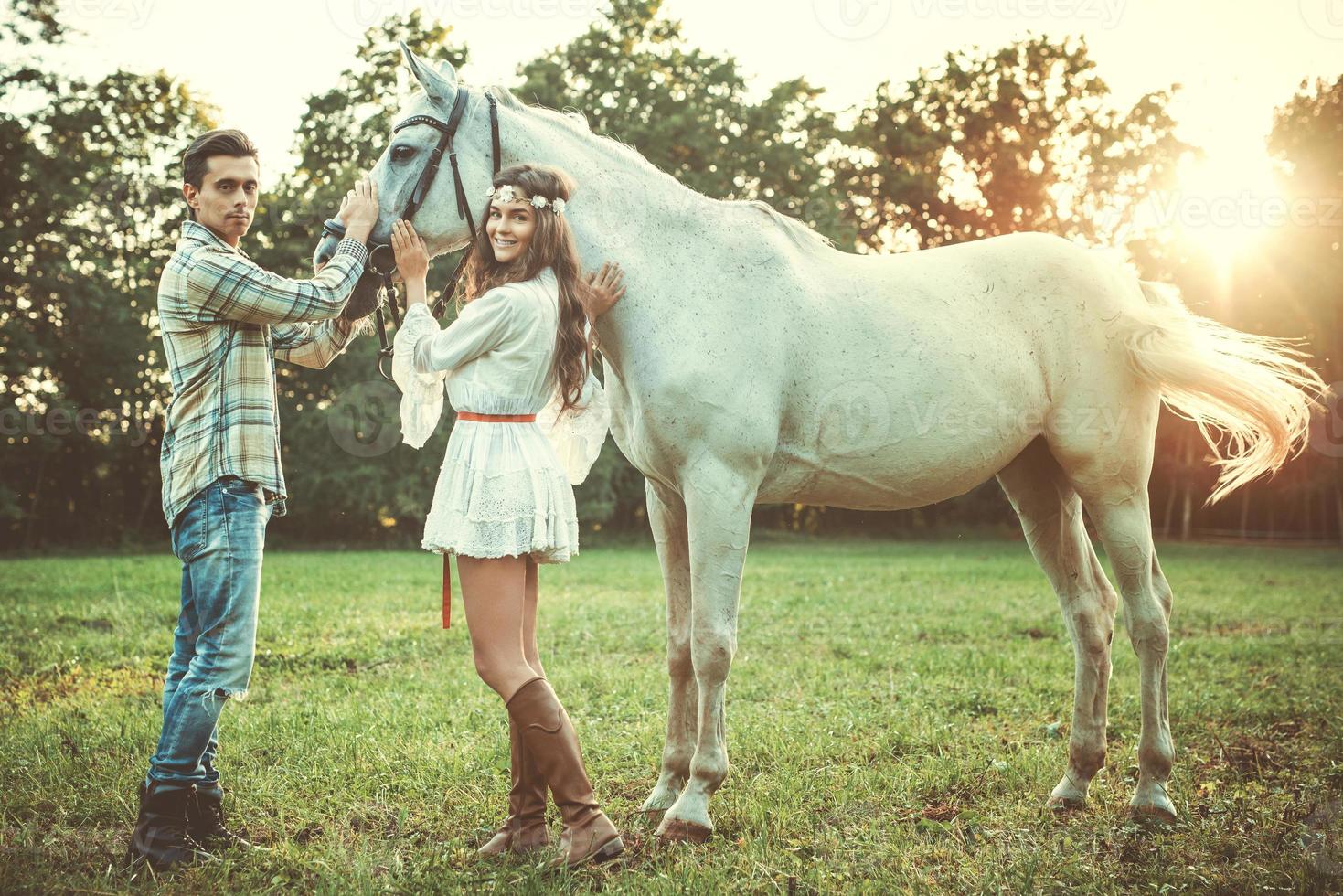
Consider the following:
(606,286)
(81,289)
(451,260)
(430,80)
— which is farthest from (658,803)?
(81,289)

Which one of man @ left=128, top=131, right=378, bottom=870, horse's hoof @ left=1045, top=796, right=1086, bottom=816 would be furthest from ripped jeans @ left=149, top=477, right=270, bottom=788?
horse's hoof @ left=1045, top=796, right=1086, bottom=816

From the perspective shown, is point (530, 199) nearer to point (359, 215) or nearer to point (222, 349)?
point (359, 215)

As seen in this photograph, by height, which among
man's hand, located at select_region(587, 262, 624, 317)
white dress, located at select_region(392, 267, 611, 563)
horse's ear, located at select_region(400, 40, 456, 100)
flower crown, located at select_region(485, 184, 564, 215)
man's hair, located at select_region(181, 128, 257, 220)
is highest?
horse's ear, located at select_region(400, 40, 456, 100)

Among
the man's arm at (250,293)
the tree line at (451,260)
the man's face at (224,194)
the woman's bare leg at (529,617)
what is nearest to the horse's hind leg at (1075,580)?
the woman's bare leg at (529,617)

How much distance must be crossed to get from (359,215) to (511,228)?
636mm

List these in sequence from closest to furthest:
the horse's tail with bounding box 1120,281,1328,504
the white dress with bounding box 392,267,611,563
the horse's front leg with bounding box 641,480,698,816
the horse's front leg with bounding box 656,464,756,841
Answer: the white dress with bounding box 392,267,611,563 → the horse's front leg with bounding box 656,464,756,841 → the horse's front leg with bounding box 641,480,698,816 → the horse's tail with bounding box 1120,281,1328,504

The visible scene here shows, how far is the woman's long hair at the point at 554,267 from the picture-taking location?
3.26m

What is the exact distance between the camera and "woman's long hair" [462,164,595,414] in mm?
3262

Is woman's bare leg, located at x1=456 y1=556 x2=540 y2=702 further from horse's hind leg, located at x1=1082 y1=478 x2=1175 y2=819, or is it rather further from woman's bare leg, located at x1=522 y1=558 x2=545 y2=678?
horse's hind leg, located at x1=1082 y1=478 x2=1175 y2=819

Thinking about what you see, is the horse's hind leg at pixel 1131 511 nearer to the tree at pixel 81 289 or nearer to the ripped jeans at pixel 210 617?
the ripped jeans at pixel 210 617

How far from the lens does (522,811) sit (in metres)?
3.28

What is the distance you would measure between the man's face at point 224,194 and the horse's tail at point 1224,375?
3449 mm

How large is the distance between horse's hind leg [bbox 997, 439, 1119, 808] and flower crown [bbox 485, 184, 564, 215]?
2.38 metres

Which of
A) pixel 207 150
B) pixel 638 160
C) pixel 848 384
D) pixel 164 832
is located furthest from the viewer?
pixel 638 160
